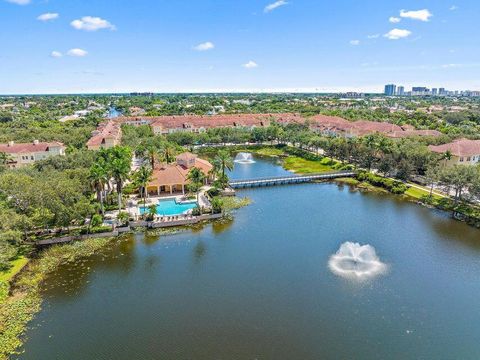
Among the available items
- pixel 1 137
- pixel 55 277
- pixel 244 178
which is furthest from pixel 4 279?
pixel 1 137

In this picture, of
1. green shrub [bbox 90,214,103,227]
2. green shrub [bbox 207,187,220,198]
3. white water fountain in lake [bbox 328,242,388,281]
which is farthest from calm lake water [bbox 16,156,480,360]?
green shrub [bbox 207,187,220,198]

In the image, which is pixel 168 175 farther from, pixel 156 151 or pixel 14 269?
pixel 14 269

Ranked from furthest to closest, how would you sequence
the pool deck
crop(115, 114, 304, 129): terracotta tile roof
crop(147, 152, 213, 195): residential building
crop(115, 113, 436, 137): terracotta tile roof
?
crop(115, 114, 304, 129): terracotta tile roof → crop(115, 113, 436, 137): terracotta tile roof → crop(147, 152, 213, 195): residential building → the pool deck

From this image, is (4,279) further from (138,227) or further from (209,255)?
(209,255)

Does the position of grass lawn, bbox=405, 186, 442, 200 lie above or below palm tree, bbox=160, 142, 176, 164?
Result: below

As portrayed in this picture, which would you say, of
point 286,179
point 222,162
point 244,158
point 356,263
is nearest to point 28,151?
point 222,162

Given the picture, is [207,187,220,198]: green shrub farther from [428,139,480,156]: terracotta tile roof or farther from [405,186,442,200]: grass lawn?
[428,139,480,156]: terracotta tile roof
